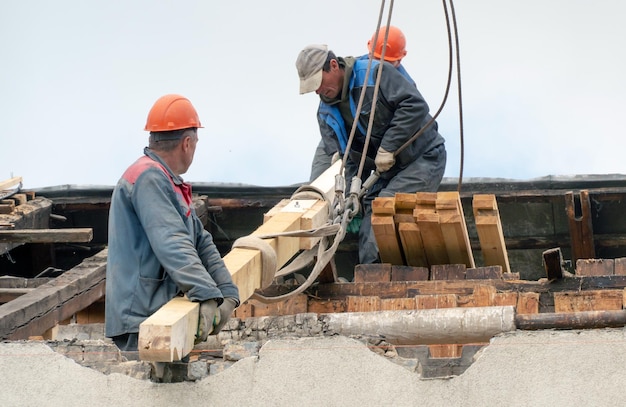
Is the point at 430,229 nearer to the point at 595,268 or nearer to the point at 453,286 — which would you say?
the point at 453,286

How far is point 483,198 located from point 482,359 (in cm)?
359

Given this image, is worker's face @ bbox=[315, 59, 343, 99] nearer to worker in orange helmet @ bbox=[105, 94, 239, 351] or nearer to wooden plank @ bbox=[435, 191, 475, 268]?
wooden plank @ bbox=[435, 191, 475, 268]

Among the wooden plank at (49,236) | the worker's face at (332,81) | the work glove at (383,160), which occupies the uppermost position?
the worker's face at (332,81)

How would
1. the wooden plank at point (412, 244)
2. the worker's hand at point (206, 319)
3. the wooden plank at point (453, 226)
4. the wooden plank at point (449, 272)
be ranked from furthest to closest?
the wooden plank at point (412, 244) → the wooden plank at point (453, 226) → the wooden plank at point (449, 272) → the worker's hand at point (206, 319)

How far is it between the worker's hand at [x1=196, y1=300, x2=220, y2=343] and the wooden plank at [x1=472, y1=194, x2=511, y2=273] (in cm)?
356

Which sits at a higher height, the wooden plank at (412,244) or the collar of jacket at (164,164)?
the collar of jacket at (164,164)

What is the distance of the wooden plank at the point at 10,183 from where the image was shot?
1198cm

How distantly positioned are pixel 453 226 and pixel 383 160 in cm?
139

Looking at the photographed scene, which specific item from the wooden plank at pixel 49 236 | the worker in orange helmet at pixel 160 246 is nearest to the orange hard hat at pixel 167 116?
the worker in orange helmet at pixel 160 246

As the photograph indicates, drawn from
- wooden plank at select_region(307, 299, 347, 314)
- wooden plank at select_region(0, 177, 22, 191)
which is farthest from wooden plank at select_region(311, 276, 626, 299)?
wooden plank at select_region(0, 177, 22, 191)

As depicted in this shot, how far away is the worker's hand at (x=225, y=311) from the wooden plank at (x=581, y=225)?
5.99 m

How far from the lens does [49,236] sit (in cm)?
998

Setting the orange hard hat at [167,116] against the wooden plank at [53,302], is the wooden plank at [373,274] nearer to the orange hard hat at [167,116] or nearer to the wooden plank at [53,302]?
the wooden plank at [53,302]

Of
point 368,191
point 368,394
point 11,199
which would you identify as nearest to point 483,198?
point 368,191
